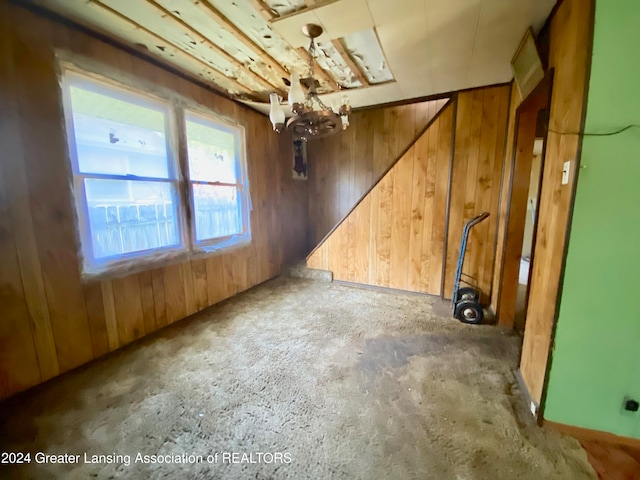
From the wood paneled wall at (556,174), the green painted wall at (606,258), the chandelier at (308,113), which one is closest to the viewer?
the green painted wall at (606,258)

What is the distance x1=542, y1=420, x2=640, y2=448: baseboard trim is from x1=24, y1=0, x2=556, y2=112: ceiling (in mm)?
2294

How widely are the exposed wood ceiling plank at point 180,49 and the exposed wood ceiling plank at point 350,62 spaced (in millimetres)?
1165

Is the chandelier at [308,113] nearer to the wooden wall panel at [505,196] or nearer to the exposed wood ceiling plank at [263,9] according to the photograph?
the exposed wood ceiling plank at [263,9]

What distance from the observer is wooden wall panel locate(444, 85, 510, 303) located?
2.55 m

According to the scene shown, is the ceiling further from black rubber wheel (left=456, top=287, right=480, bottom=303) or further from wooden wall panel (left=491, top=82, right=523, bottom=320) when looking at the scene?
black rubber wheel (left=456, top=287, right=480, bottom=303)

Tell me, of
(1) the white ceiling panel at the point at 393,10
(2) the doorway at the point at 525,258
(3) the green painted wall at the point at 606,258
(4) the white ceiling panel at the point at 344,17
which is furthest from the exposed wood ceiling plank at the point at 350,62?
(2) the doorway at the point at 525,258

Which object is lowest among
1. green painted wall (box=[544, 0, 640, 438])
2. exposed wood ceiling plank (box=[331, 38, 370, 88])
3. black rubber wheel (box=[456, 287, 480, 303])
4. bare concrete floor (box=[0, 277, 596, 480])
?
bare concrete floor (box=[0, 277, 596, 480])

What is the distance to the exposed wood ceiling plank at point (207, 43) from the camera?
159 cm

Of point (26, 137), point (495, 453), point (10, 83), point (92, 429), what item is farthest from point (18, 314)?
point (495, 453)

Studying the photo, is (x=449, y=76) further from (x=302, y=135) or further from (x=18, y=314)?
(x=18, y=314)

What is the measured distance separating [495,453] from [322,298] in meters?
2.07

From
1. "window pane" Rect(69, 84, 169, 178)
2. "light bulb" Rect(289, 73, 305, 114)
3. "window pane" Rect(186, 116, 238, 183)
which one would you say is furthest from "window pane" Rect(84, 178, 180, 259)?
"light bulb" Rect(289, 73, 305, 114)

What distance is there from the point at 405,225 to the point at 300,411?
233cm

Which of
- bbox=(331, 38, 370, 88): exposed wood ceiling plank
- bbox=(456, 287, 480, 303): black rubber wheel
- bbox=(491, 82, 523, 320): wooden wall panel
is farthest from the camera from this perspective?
bbox=(456, 287, 480, 303): black rubber wheel
